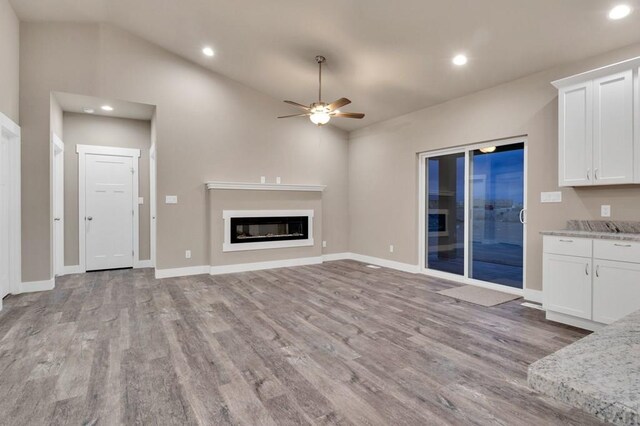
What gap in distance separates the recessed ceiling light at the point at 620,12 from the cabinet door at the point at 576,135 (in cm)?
60

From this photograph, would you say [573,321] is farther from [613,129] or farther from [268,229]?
[268,229]

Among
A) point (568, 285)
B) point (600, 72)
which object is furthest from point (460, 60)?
point (568, 285)

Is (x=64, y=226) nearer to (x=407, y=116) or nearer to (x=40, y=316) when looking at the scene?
(x=40, y=316)

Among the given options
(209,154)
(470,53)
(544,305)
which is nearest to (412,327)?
(544,305)

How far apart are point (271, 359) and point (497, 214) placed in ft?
12.7

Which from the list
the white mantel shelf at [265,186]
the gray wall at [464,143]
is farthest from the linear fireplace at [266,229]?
the gray wall at [464,143]

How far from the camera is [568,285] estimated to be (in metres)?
3.39

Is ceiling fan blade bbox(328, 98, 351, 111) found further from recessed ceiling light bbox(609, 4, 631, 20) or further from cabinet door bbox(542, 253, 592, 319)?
cabinet door bbox(542, 253, 592, 319)

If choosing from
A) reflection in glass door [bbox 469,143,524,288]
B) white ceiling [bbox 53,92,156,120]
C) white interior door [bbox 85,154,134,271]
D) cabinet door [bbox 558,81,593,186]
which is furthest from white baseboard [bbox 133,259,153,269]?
cabinet door [bbox 558,81,593,186]

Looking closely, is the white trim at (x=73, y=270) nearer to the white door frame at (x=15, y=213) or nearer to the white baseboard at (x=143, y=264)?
the white baseboard at (x=143, y=264)

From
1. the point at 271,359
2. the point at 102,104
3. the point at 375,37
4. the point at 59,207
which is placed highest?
the point at 375,37

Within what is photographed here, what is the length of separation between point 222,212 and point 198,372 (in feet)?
12.5

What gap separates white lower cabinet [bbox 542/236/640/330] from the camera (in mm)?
3000

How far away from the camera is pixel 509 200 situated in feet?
15.5
